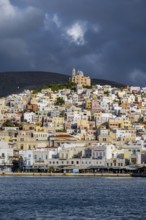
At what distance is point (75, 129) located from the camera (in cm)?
12988

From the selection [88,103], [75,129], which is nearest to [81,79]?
[88,103]

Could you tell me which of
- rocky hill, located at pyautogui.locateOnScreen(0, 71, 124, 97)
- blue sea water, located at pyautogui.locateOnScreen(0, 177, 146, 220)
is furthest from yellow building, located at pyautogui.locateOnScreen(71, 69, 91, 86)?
blue sea water, located at pyautogui.locateOnScreen(0, 177, 146, 220)

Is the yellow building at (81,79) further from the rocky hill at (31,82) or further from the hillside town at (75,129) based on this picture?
the rocky hill at (31,82)

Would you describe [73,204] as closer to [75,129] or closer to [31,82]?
[75,129]

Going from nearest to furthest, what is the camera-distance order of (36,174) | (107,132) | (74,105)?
(36,174) → (107,132) → (74,105)

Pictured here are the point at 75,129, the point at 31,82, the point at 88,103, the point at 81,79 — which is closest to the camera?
the point at 75,129

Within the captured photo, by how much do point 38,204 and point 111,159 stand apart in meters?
57.1

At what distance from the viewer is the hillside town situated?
359 ft

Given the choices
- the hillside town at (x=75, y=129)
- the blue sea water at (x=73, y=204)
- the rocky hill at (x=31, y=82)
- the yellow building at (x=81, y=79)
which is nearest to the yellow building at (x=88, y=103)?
the hillside town at (x=75, y=129)

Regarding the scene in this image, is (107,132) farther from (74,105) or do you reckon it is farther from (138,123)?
(74,105)

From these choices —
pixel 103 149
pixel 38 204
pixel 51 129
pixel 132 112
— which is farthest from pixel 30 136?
pixel 38 204

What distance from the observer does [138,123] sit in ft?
451

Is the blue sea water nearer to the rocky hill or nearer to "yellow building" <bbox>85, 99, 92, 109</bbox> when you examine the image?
"yellow building" <bbox>85, 99, 92, 109</bbox>

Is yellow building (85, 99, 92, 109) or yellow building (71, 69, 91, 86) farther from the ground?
yellow building (71, 69, 91, 86)
